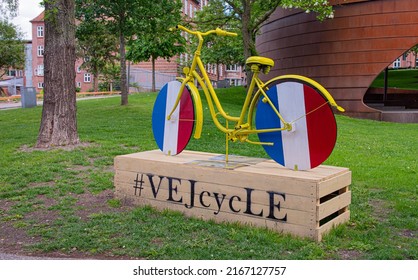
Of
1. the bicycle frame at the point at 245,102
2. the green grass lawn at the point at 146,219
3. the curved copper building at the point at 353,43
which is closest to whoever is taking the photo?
the green grass lawn at the point at 146,219

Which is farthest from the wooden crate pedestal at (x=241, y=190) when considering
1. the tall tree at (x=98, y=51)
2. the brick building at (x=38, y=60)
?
the brick building at (x=38, y=60)

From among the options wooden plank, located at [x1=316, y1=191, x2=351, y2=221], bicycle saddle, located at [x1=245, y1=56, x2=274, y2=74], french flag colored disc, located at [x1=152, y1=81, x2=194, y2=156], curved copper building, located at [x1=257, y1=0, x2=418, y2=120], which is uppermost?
curved copper building, located at [x1=257, y1=0, x2=418, y2=120]

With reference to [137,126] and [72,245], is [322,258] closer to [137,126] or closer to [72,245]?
[72,245]

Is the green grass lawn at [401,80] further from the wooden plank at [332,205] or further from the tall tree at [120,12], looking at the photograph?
the wooden plank at [332,205]

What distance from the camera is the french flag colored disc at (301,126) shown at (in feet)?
17.0

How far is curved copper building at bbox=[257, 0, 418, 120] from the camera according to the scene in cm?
2020

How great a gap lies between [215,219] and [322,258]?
4.84ft

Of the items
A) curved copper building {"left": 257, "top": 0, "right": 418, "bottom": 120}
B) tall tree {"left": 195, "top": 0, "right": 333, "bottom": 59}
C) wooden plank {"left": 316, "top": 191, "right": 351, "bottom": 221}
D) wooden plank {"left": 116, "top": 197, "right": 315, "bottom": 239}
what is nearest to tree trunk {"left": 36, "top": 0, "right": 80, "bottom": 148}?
wooden plank {"left": 116, "top": 197, "right": 315, "bottom": 239}

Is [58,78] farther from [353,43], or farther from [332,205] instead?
[353,43]

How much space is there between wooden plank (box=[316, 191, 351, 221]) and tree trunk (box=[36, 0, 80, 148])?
650cm

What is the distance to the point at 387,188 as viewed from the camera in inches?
289

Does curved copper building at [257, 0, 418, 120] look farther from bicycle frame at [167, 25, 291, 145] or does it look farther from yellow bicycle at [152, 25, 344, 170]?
yellow bicycle at [152, 25, 344, 170]

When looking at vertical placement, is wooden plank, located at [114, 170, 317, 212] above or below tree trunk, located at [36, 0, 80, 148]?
below

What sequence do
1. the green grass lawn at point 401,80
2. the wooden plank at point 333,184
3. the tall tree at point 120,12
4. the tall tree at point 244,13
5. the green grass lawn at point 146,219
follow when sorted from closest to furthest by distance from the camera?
the green grass lawn at point 146,219
the wooden plank at point 333,184
the tall tree at point 120,12
the tall tree at point 244,13
the green grass lawn at point 401,80
